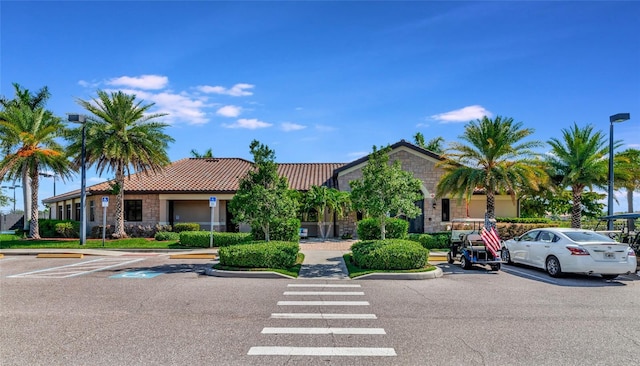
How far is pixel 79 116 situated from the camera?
20000 millimetres

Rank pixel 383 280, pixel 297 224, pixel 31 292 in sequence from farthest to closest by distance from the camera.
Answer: pixel 297 224
pixel 383 280
pixel 31 292

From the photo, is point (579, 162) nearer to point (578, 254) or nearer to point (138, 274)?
point (578, 254)

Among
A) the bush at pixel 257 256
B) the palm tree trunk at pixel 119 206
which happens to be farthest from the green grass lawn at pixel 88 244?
the bush at pixel 257 256

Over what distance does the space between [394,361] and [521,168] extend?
779 inches

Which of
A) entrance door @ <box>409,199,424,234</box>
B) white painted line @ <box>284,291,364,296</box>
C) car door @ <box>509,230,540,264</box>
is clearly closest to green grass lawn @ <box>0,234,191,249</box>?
white painted line @ <box>284,291,364,296</box>

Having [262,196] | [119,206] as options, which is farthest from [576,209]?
[119,206]

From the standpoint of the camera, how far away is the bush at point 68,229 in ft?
88.6

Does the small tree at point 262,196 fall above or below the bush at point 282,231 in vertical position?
above

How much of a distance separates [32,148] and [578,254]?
27.3 metres

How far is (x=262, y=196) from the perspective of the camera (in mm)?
15086

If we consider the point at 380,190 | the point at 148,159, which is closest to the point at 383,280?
the point at 380,190

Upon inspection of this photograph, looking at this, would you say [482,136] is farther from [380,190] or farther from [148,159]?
[148,159]

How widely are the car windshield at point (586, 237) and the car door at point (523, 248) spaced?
1195mm

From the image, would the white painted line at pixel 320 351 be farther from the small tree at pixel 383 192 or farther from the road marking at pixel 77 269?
the road marking at pixel 77 269
